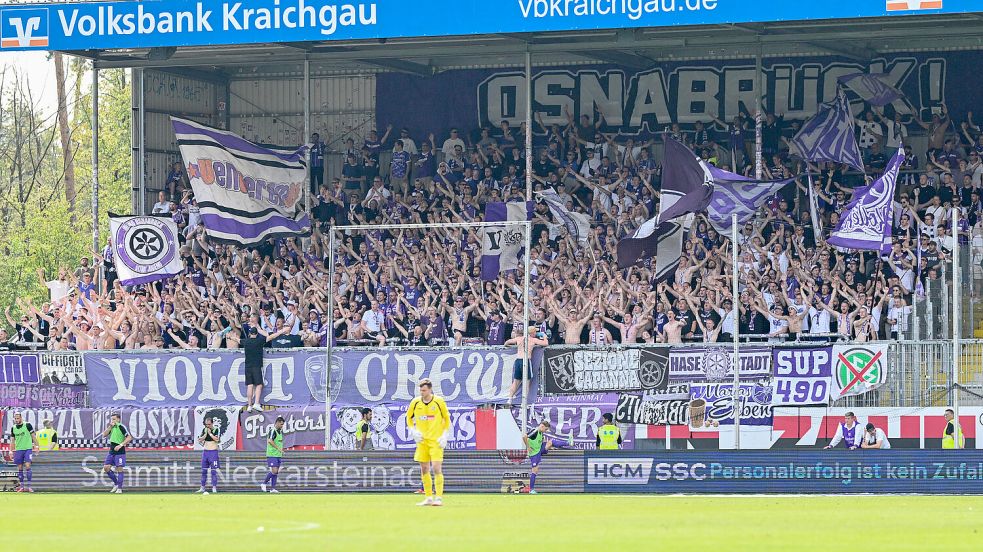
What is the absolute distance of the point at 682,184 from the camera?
32.0m

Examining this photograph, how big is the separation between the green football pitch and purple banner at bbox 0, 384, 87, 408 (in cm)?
776

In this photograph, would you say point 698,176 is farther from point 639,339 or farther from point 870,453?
point 870,453

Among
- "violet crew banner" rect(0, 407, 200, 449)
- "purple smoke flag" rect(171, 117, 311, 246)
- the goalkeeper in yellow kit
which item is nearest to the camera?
the goalkeeper in yellow kit

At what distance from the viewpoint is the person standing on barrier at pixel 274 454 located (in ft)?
92.7

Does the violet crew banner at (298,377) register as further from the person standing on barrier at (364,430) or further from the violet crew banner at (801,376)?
the violet crew banner at (801,376)

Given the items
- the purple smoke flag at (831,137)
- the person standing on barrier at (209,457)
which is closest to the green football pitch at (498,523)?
the person standing on barrier at (209,457)

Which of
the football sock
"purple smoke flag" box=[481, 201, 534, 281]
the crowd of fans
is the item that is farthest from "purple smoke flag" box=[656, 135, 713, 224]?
the football sock

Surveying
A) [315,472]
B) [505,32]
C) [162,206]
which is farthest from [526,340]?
[162,206]

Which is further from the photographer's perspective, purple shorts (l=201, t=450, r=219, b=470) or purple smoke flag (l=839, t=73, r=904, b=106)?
purple smoke flag (l=839, t=73, r=904, b=106)

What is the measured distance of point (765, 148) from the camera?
36125 mm

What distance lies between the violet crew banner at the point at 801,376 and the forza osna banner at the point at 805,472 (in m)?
3.49

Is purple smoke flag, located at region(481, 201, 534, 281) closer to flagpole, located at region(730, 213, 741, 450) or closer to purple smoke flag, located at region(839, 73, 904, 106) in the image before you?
flagpole, located at region(730, 213, 741, 450)

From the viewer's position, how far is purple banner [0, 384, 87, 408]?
34.3 metres

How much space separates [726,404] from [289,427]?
812 cm
